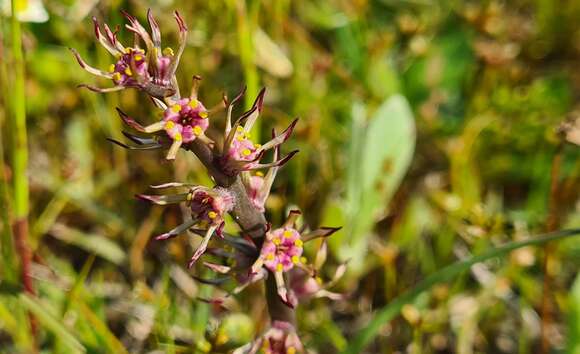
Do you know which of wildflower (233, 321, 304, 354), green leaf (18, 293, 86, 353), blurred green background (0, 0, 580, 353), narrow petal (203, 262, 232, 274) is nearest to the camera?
narrow petal (203, 262, 232, 274)

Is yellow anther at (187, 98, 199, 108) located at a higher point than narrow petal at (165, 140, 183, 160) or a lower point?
higher

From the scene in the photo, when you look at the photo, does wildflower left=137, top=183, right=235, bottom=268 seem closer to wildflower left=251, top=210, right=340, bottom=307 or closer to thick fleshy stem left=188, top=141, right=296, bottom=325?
thick fleshy stem left=188, top=141, right=296, bottom=325

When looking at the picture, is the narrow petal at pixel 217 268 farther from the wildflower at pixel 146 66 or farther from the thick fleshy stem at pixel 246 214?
the wildflower at pixel 146 66

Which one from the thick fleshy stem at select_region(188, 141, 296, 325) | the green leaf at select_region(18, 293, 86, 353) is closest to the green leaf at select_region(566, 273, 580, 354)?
the thick fleshy stem at select_region(188, 141, 296, 325)

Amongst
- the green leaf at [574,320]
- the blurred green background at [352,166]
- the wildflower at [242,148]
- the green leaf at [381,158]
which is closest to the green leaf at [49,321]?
the blurred green background at [352,166]

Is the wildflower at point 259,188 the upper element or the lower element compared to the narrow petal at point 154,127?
lower

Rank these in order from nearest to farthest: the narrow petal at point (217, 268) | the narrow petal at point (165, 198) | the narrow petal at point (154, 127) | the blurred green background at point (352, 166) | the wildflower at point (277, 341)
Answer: the narrow petal at point (154, 127), the narrow petal at point (165, 198), the narrow petal at point (217, 268), the wildflower at point (277, 341), the blurred green background at point (352, 166)

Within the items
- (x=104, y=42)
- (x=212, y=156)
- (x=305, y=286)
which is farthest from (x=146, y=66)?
(x=305, y=286)

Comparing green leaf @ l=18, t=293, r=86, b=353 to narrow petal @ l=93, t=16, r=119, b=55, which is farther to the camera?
green leaf @ l=18, t=293, r=86, b=353

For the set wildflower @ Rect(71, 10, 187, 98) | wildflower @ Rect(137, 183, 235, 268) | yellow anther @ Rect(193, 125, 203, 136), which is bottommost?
wildflower @ Rect(137, 183, 235, 268)
